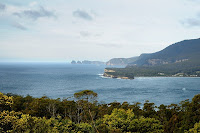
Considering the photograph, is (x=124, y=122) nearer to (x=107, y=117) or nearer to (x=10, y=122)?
(x=107, y=117)

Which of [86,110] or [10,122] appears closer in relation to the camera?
[10,122]

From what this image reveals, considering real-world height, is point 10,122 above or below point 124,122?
above

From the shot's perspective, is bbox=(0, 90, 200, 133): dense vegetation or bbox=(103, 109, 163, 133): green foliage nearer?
bbox=(0, 90, 200, 133): dense vegetation

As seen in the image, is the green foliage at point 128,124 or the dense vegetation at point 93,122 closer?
the dense vegetation at point 93,122

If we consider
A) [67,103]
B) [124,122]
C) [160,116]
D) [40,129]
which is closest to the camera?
[40,129]

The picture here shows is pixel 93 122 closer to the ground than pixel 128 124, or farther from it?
farther from it

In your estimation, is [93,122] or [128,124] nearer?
[93,122]

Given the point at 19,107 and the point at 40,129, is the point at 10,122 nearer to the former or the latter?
the point at 40,129

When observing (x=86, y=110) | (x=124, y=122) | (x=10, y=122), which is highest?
(x=10, y=122)

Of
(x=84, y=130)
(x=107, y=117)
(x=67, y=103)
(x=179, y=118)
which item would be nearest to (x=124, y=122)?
(x=107, y=117)

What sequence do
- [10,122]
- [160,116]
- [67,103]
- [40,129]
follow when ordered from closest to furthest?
[10,122]
[40,129]
[160,116]
[67,103]
